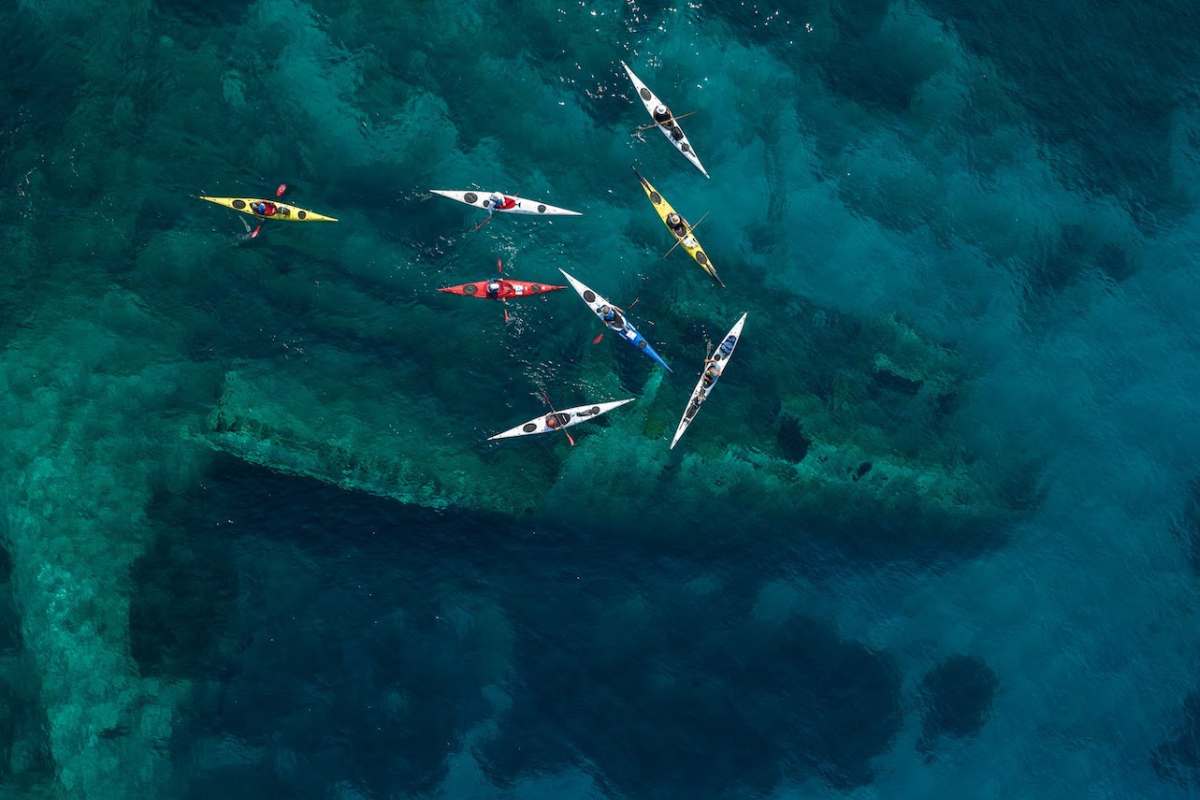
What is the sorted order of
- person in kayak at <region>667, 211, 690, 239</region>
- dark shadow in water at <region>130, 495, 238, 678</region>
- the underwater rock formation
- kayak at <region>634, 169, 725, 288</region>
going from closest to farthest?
the underwater rock formation < dark shadow in water at <region>130, 495, 238, 678</region> < person in kayak at <region>667, 211, 690, 239</region> < kayak at <region>634, 169, 725, 288</region>

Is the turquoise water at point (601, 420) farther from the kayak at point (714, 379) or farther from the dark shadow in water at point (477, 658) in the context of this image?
the kayak at point (714, 379)

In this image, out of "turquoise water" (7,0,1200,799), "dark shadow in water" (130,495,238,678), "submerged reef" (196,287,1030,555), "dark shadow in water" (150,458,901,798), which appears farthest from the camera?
"submerged reef" (196,287,1030,555)

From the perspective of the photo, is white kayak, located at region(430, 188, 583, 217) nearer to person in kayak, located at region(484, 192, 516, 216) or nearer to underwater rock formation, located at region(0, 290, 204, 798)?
person in kayak, located at region(484, 192, 516, 216)

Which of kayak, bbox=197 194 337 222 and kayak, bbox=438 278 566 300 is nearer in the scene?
kayak, bbox=197 194 337 222

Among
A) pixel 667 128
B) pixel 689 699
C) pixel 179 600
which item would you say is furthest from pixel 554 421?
pixel 179 600

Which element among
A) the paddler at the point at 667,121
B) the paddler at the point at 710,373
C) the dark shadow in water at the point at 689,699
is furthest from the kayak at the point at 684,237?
the dark shadow in water at the point at 689,699

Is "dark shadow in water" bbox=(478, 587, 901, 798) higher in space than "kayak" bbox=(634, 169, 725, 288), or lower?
lower

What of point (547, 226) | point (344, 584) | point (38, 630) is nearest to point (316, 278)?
point (547, 226)

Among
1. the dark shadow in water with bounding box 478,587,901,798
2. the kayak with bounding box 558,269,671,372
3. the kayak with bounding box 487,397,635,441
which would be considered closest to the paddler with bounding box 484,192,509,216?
the kayak with bounding box 558,269,671,372

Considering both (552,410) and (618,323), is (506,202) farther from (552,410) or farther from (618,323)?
(552,410)
